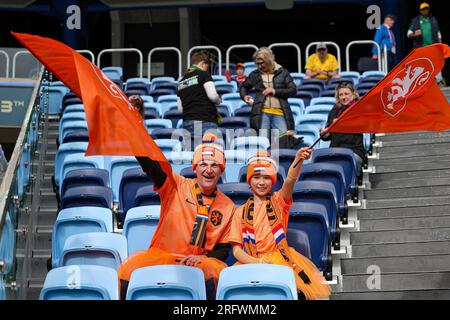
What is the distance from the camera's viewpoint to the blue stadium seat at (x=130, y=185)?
9727 millimetres

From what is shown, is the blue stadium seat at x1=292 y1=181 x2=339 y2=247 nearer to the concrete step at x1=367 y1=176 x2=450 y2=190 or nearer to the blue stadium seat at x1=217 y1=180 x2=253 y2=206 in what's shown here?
the blue stadium seat at x1=217 y1=180 x2=253 y2=206

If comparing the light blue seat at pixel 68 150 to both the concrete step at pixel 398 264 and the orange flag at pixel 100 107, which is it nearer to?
the concrete step at pixel 398 264

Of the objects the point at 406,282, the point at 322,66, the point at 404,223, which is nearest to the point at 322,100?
the point at 322,66

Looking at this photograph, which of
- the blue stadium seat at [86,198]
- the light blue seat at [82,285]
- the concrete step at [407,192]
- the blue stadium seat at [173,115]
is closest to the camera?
the light blue seat at [82,285]

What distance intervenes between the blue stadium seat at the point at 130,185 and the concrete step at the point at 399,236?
207 centimetres

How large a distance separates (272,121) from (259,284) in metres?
4.60

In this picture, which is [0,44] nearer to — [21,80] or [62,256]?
[21,80]

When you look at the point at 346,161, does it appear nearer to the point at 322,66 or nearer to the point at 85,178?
the point at 85,178

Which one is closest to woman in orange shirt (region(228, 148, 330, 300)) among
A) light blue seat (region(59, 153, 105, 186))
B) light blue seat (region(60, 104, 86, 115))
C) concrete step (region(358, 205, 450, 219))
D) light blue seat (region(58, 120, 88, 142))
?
concrete step (region(358, 205, 450, 219))

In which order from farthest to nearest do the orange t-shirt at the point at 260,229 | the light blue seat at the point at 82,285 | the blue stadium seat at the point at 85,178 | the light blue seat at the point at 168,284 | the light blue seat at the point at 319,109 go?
the light blue seat at the point at 319,109, the blue stadium seat at the point at 85,178, the orange t-shirt at the point at 260,229, the light blue seat at the point at 82,285, the light blue seat at the point at 168,284

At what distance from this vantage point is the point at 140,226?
8555 millimetres

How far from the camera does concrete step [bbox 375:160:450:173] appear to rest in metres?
10.8

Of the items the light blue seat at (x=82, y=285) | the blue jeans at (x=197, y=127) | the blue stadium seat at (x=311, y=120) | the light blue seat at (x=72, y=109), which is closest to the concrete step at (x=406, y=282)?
the light blue seat at (x=82, y=285)
